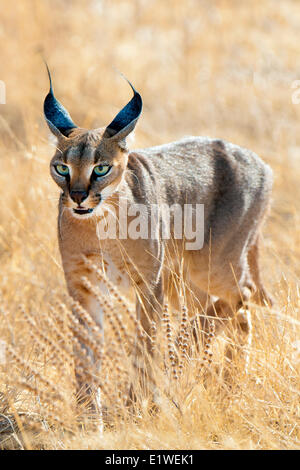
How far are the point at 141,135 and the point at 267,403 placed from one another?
4773mm

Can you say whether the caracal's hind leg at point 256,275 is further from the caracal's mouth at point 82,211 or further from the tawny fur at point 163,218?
the caracal's mouth at point 82,211

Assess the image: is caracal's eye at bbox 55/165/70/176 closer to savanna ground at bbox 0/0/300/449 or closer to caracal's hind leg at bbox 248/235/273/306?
savanna ground at bbox 0/0/300/449

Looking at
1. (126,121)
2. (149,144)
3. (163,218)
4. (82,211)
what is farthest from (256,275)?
(149,144)

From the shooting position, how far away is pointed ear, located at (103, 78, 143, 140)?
13.8ft

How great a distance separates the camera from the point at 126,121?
14.0 ft

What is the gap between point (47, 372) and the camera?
4535 millimetres

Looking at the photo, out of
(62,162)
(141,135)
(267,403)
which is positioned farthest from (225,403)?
(141,135)

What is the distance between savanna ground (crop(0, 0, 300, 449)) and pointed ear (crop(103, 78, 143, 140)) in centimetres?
89

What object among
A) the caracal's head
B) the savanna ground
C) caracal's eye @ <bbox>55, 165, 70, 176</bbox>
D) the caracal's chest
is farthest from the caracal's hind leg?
caracal's eye @ <bbox>55, 165, 70, 176</bbox>

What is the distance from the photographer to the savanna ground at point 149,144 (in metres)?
3.53

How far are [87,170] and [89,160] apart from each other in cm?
6

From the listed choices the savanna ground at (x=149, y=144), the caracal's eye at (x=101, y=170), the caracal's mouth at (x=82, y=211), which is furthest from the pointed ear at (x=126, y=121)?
the savanna ground at (x=149, y=144)

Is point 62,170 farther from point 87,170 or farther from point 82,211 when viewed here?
point 82,211

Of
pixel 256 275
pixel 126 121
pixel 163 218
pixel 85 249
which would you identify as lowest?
pixel 256 275
